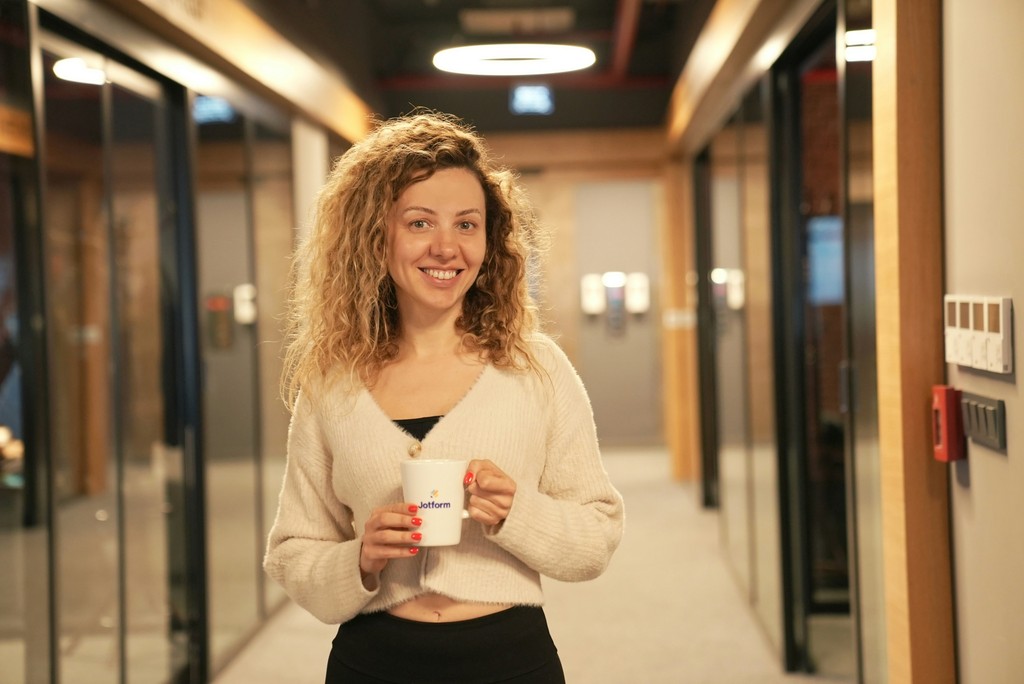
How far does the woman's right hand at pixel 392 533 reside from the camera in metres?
1.61

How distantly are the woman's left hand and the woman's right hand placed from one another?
0.11m

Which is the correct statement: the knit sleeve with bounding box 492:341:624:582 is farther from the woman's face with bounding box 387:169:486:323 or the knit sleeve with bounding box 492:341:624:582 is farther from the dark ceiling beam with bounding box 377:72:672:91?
the dark ceiling beam with bounding box 377:72:672:91

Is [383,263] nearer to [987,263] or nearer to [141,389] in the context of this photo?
[987,263]

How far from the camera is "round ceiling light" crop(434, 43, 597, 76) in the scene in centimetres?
688

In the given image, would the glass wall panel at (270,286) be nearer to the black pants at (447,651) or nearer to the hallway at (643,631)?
the hallway at (643,631)

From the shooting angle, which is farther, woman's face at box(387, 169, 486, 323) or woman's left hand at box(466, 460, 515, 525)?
woman's face at box(387, 169, 486, 323)

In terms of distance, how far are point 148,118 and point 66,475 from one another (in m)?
1.48

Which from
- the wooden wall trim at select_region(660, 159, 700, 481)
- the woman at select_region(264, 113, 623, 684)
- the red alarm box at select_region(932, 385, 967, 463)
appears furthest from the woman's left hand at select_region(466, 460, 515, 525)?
the wooden wall trim at select_region(660, 159, 700, 481)

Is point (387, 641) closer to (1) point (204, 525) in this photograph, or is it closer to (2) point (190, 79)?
(1) point (204, 525)

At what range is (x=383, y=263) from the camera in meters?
1.91

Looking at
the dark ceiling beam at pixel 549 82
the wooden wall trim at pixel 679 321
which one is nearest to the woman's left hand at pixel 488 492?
the wooden wall trim at pixel 679 321

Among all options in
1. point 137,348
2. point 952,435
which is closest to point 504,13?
point 137,348

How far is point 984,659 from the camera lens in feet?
7.47

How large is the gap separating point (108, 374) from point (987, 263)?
9.20ft
